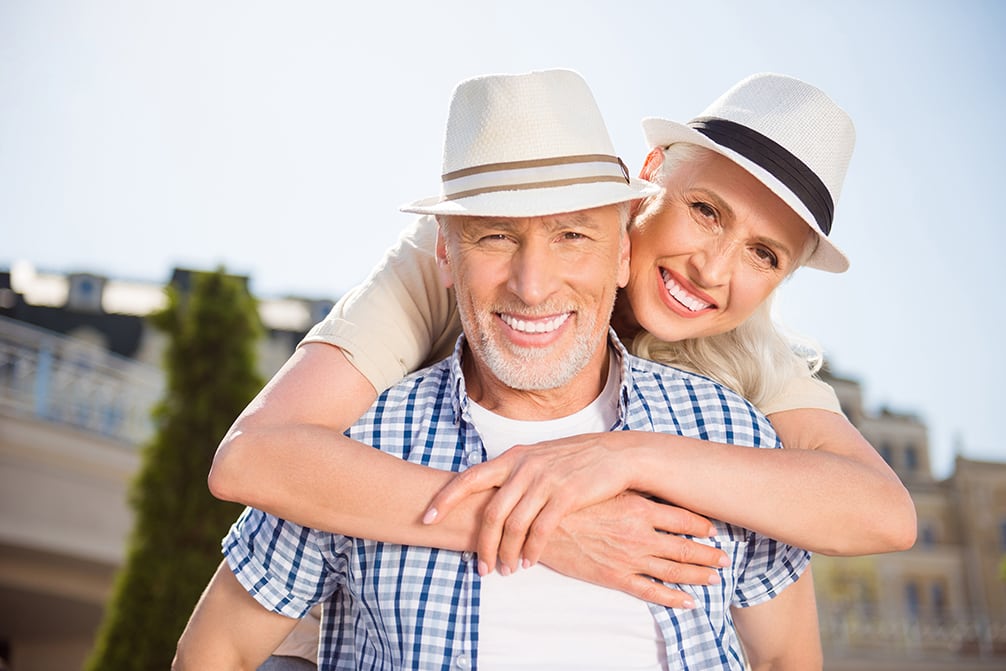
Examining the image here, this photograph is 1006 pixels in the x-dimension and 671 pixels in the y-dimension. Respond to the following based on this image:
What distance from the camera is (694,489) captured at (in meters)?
2.02

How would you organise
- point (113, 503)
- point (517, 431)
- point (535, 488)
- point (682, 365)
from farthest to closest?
point (113, 503) → point (682, 365) → point (517, 431) → point (535, 488)

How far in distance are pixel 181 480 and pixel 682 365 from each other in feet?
22.1

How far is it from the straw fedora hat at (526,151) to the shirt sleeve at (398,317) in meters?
0.23

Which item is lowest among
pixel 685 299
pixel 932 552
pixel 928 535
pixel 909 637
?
pixel 909 637

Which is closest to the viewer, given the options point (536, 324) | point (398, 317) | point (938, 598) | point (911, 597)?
point (536, 324)

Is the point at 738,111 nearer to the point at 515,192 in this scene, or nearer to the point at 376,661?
the point at 515,192

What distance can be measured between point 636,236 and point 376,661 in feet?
4.00

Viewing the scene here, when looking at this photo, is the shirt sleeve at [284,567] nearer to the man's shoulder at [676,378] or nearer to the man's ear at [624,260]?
the man's shoulder at [676,378]

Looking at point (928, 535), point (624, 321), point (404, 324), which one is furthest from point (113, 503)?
point (928, 535)

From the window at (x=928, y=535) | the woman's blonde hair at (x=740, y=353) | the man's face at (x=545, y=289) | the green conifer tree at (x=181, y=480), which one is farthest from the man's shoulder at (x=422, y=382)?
the window at (x=928, y=535)

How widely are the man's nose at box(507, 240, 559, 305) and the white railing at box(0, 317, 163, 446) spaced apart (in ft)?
27.2

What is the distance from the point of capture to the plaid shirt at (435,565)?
6.88 feet

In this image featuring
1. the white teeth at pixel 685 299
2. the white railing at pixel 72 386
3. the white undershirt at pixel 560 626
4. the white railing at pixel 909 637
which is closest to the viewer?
the white undershirt at pixel 560 626

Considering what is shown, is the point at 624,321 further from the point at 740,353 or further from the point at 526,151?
the point at 526,151
